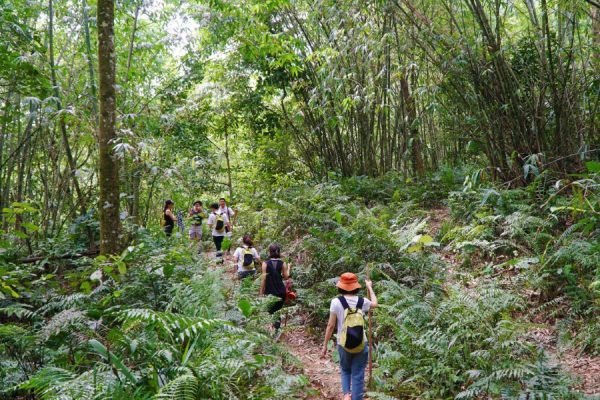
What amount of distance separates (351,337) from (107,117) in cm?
363

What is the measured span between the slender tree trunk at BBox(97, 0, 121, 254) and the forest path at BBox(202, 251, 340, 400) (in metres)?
1.72

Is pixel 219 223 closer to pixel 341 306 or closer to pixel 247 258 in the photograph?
pixel 247 258

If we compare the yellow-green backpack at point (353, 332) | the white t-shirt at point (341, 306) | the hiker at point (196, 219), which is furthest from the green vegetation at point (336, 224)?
the hiker at point (196, 219)

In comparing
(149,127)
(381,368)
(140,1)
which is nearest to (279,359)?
(381,368)

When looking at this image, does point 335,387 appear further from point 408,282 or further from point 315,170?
point 315,170

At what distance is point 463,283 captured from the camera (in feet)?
20.2

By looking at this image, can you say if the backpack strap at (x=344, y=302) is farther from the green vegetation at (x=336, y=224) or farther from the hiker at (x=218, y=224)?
the hiker at (x=218, y=224)

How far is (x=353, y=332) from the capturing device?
3918 mm

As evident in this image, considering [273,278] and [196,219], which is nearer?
[273,278]

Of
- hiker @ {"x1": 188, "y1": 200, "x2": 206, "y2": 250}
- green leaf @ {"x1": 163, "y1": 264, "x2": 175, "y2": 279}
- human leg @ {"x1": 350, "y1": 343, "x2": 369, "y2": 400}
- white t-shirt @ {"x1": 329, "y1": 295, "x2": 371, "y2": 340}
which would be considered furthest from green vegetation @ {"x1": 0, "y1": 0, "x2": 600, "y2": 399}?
hiker @ {"x1": 188, "y1": 200, "x2": 206, "y2": 250}

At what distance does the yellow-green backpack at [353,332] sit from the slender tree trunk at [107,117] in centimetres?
303

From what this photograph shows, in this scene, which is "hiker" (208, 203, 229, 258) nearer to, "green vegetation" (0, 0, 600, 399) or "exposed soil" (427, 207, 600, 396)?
"green vegetation" (0, 0, 600, 399)

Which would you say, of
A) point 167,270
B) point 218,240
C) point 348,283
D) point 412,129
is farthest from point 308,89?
point 348,283

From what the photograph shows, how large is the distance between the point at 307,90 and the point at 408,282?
23.0 feet
